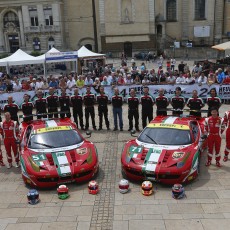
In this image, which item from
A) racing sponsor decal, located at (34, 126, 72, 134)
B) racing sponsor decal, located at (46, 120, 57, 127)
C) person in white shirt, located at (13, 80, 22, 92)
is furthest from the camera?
person in white shirt, located at (13, 80, 22, 92)

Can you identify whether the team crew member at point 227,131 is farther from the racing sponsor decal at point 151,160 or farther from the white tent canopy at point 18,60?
the white tent canopy at point 18,60

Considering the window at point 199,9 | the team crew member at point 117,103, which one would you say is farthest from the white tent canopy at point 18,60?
the window at point 199,9

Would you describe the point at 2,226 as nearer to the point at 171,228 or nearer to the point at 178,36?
the point at 171,228

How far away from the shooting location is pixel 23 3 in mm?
48875

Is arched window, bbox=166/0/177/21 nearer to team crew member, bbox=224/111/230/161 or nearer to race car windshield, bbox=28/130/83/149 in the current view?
team crew member, bbox=224/111/230/161

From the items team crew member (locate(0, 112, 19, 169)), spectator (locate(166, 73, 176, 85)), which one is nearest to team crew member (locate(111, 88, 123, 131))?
team crew member (locate(0, 112, 19, 169))

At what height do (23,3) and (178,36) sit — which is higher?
(23,3)

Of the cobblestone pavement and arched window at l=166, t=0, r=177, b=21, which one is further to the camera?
arched window at l=166, t=0, r=177, b=21

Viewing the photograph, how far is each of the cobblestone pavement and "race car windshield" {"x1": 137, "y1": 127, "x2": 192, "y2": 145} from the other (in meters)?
1.09

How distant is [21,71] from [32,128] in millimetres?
20723

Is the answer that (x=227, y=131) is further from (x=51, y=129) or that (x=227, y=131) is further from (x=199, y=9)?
(x=199, y=9)

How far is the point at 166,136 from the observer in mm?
9516

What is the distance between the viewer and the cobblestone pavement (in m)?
7.00

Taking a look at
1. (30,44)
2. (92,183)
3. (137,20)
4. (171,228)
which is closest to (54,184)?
(92,183)
